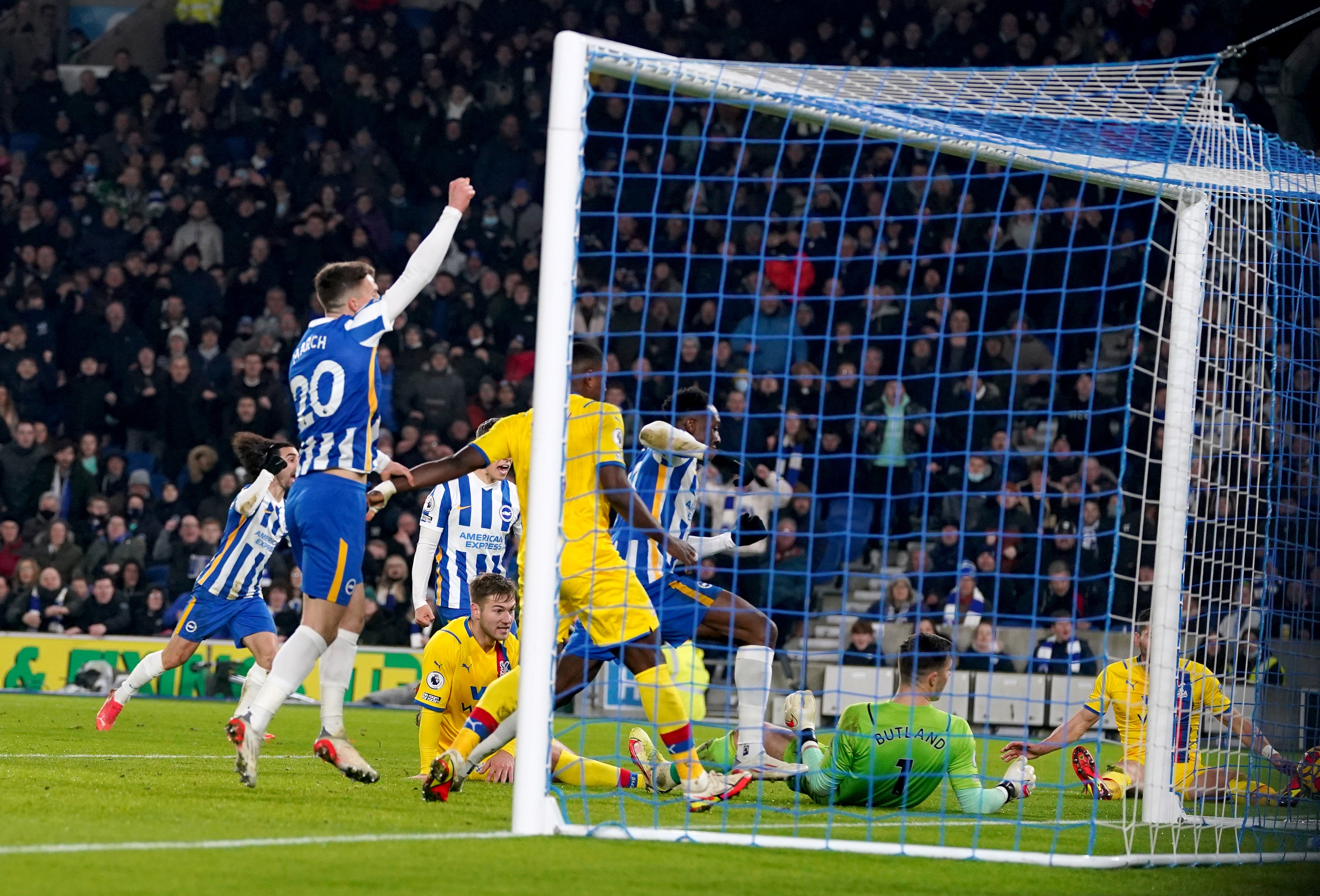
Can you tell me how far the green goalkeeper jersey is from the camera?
7.24 m

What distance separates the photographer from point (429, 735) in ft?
26.4

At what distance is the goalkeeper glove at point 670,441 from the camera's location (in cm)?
749

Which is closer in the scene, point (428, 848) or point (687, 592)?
point (428, 848)

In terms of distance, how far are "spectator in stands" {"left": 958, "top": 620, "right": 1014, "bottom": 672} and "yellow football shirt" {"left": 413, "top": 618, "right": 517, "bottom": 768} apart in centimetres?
510

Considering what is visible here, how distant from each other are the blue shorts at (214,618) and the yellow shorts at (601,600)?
15.0 feet

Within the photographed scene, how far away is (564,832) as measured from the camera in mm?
5734

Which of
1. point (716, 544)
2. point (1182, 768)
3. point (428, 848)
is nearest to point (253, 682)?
point (716, 544)

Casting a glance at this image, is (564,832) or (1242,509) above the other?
(1242,509)

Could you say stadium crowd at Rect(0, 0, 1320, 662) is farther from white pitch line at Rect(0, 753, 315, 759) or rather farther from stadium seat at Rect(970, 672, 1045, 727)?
white pitch line at Rect(0, 753, 315, 759)

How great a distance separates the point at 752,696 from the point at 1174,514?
2.07 m

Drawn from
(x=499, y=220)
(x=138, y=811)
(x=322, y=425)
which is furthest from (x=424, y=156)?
(x=138, y=811)

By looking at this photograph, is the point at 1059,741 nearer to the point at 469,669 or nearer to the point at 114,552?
the point at 469,669

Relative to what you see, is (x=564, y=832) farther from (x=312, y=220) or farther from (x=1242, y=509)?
(x=312, y=220)

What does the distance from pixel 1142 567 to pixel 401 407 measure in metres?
7.86
